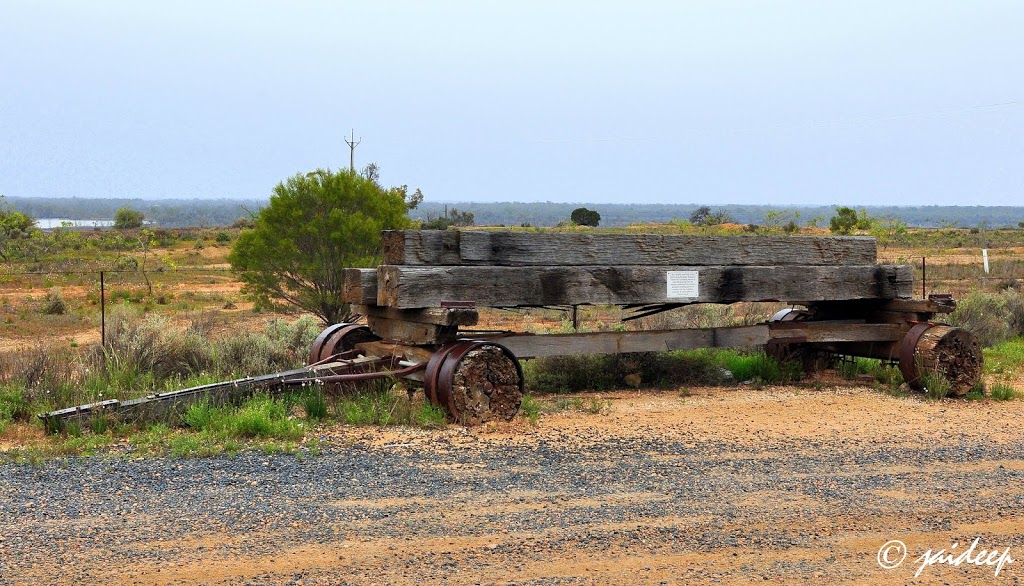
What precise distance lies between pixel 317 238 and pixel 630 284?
7.46 metres

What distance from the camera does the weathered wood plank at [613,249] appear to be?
7.46m

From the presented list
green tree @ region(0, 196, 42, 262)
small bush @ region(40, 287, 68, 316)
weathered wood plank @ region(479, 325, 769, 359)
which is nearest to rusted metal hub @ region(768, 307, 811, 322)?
weathered wood plank @ region(479, 325, 769, 359)

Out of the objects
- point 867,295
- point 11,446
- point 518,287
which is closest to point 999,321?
point 867,295

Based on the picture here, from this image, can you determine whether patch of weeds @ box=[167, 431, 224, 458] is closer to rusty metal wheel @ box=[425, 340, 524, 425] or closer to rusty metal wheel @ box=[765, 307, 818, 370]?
rusty metal wheel @ box=[425, 340, 524, 425]

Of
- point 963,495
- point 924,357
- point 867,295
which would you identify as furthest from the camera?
point 867,295

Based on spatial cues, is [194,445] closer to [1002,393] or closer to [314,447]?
[314,447]

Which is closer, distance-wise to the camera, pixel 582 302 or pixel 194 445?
pixel 194 445

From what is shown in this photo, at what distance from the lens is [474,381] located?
23.2ft

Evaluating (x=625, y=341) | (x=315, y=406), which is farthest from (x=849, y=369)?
(x=315, y=406)

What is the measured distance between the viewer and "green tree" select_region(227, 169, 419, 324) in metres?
14.5

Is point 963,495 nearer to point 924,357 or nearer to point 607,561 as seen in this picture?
point 607,561

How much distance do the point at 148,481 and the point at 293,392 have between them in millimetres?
2274

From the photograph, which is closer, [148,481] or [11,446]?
[148,481]

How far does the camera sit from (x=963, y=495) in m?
5.41
